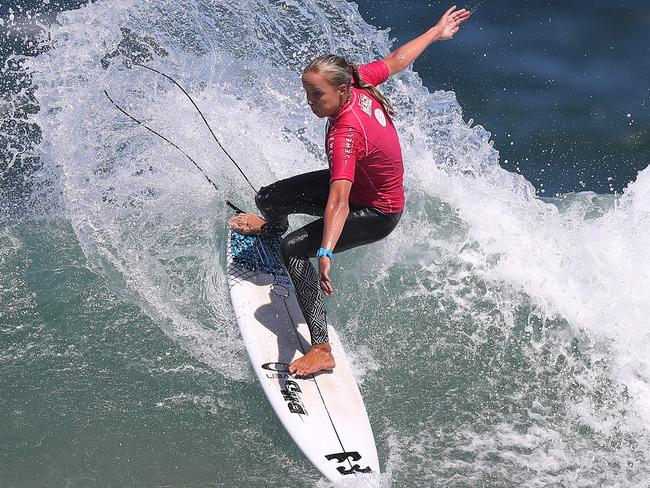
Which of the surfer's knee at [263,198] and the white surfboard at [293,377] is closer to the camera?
the white surfboard at [293,377]

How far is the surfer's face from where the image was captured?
4.88 meters

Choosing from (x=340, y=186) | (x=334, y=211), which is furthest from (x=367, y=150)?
(x=334, y=211)

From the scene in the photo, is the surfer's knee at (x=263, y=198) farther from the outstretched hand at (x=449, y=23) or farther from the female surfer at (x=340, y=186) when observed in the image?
the outstretched hand at (x=449, y=23)

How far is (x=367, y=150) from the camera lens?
511 cm

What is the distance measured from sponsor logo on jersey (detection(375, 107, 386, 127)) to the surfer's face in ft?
0.95

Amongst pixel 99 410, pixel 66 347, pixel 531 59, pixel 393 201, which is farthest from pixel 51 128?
pixel 531 59

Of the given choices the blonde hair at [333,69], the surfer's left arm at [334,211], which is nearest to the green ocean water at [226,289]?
the surfer's left arm at [334,211]

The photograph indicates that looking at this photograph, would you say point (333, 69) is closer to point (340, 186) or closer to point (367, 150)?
point (367, 150)

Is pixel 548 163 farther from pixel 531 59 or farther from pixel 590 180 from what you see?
pixel 531 59

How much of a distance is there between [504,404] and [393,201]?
1618mm

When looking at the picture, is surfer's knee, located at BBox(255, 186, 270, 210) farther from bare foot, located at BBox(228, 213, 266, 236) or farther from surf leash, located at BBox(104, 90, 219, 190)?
surf leash, located at BBox(104, 90, 219, 190)

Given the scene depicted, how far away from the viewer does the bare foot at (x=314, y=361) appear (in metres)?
5.53

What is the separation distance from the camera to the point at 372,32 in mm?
8203

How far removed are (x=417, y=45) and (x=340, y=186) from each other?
Result: 67.8 inches
